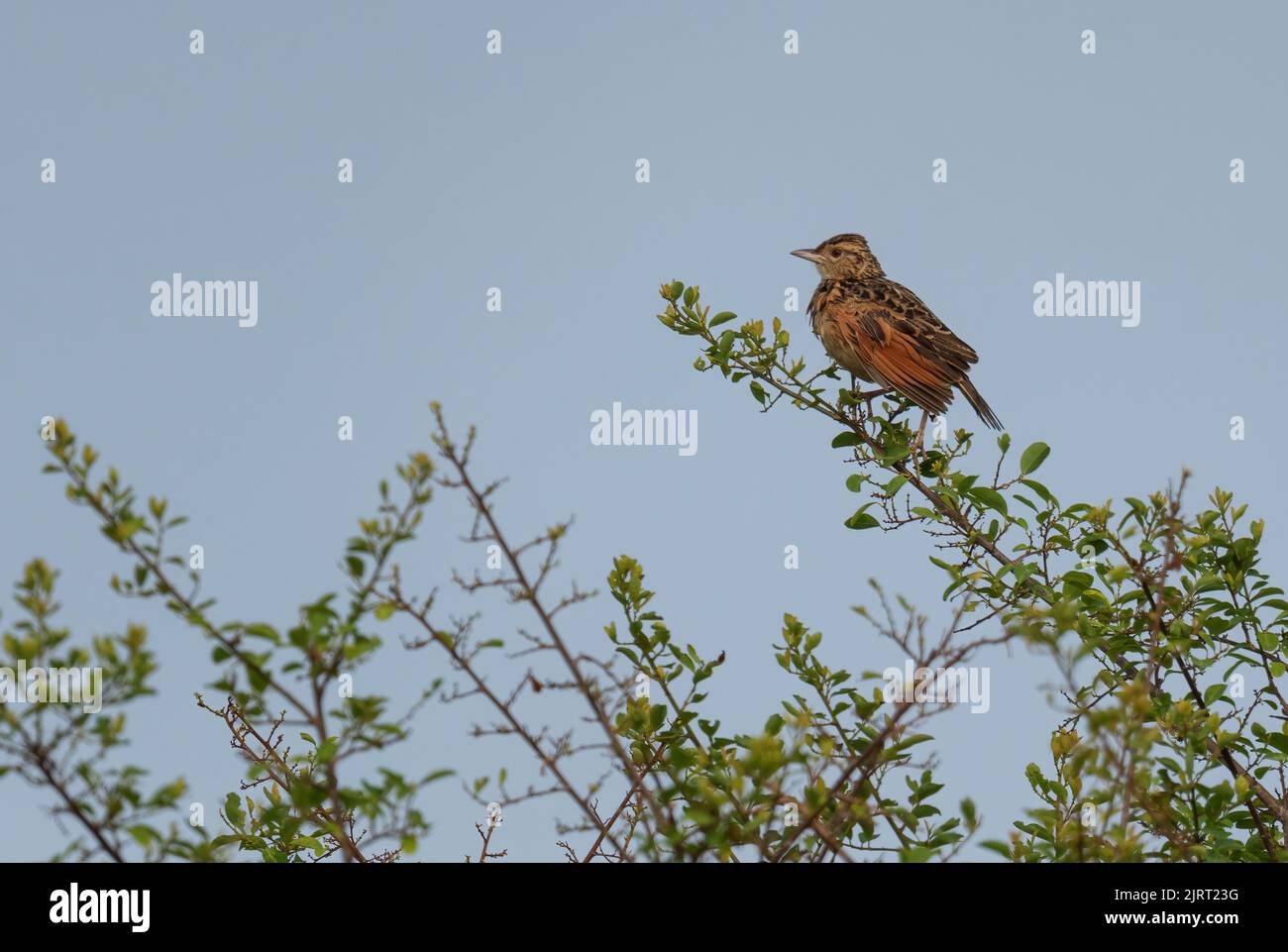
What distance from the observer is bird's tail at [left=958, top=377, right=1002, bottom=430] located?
22.5 feet

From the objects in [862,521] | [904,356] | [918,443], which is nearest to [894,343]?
[904,356]

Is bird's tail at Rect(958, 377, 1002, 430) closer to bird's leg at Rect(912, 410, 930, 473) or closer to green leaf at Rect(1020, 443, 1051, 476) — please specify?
bird's leg at Rect(912, 410, 930, 473)

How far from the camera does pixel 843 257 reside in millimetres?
8703

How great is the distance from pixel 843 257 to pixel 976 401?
2.12 metres

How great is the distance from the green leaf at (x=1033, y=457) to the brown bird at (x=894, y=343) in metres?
1.35

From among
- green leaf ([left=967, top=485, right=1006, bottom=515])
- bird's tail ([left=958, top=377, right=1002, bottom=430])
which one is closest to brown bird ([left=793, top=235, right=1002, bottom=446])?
bird's tail ([left=958, top=377, right=1002, bottom=430])

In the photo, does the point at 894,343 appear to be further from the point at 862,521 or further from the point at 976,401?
→ the point at 862,521

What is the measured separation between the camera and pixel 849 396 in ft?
16.6

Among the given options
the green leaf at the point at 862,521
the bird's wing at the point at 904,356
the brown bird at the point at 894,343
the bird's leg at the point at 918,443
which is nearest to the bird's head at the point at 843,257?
the brown bird at the point at 894,343

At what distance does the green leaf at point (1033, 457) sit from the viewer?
4809 mm
